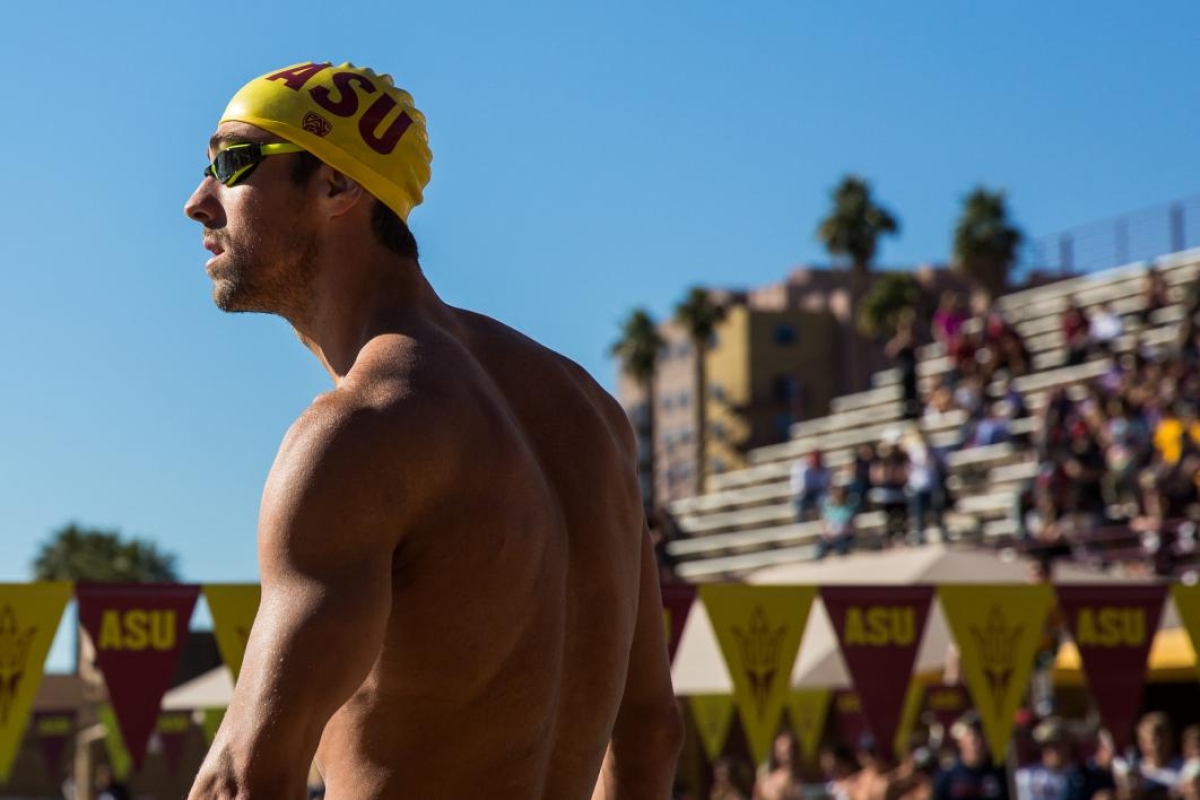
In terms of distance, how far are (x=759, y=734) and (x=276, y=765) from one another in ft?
29.5

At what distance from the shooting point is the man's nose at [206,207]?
224cm

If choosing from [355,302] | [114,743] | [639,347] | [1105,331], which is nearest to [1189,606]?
[355,302]

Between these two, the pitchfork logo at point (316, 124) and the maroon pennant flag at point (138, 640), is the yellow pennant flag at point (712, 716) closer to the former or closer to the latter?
the maroon pennant flag at point (138, 640)

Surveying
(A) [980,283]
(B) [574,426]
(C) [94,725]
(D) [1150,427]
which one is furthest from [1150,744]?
(A) [980,283]

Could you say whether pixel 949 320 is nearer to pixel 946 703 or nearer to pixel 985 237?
pixel 946 703

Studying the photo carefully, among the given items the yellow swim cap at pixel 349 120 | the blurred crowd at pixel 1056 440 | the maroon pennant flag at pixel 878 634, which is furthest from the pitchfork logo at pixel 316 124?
the blurred crowd at pixel 1056 440

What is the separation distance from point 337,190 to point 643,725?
0.86m

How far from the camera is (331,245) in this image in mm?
2234

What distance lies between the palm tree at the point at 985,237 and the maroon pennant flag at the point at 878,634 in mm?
45766

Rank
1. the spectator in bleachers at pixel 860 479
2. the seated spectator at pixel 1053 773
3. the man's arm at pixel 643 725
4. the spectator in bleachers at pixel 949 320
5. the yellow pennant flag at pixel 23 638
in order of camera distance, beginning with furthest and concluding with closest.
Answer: the spectator in bleachers at pixel 949 320 < the spectator in bleachers at pixel 860 479 < the seated spectator at pixel 1053 773 < the yellow pennant flag at pixel 23 638 < the man's arm at pixel 643 725

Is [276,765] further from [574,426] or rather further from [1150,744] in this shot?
[1150,744]

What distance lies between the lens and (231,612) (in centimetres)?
947

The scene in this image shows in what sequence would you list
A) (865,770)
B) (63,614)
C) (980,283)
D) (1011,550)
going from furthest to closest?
(980,283)
(1011,550)
(865,770)
(63,614)

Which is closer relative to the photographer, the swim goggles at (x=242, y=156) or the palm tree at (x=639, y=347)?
the swim goggles at (x=242, y=156)
